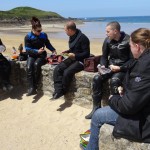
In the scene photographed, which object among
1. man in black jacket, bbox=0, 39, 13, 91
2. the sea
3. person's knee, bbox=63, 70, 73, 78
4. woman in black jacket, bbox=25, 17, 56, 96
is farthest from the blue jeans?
man in black jacket, bbox=0, 39, 13, 91

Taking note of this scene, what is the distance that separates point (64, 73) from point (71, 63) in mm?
273

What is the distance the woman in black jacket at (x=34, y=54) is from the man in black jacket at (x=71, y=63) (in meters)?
0.79

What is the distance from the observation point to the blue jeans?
13.8 feet

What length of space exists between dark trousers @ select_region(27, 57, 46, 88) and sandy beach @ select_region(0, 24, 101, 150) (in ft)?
1.19

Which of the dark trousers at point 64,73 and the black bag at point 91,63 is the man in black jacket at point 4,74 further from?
the black bag at point 91,63

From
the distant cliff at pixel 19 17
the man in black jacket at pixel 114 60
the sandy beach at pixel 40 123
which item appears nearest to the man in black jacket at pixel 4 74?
the sandy beach at pixel 40 123

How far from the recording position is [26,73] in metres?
7.74

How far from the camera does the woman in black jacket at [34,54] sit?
7344 mm

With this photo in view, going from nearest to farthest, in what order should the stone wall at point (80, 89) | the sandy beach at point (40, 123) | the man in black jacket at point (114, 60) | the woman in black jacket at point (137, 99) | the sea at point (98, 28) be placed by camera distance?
the woman in black jacket at point (137, 99)
the stone wall at point (80, 89)
the sandy beach at point (40, 123)
the man in black jacket at point (114, 60)
the sea at point (98, 28)

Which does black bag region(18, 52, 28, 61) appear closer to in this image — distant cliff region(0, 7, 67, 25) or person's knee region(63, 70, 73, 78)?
person's knee region(63, 70, 73, 78)

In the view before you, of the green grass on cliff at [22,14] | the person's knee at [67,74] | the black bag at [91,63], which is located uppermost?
the black bag at [91,63]

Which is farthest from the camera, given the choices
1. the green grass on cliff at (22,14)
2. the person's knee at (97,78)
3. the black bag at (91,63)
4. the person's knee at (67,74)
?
the green grass on cliff at (22,14)

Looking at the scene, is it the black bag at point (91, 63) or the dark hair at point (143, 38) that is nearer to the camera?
the dark hair at point (143, 38)

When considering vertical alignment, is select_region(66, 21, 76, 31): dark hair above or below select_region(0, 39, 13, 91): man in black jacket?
above
